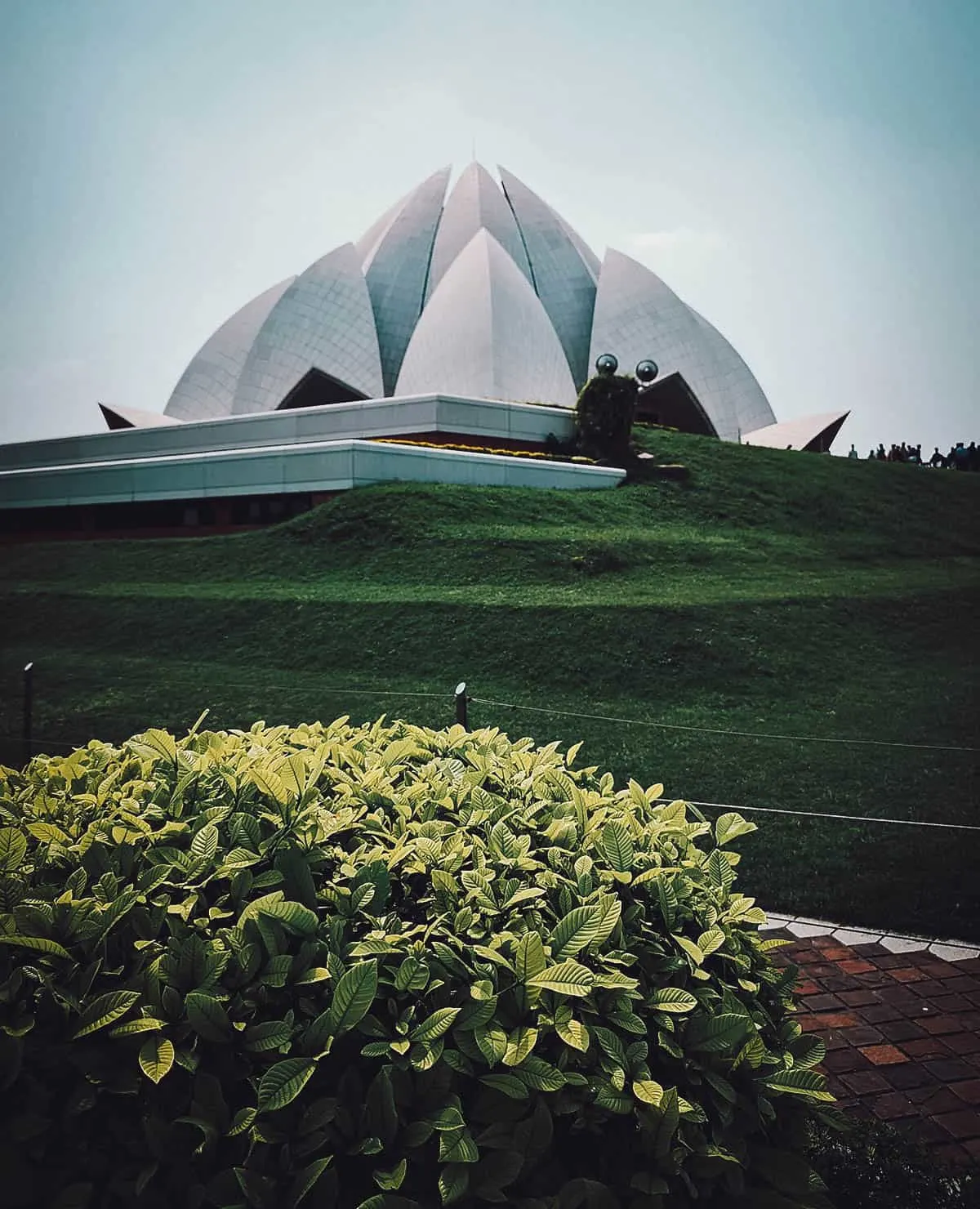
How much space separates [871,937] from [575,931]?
8.99 feet

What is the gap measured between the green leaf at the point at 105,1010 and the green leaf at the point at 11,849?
307 millimetres

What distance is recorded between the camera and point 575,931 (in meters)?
1.47

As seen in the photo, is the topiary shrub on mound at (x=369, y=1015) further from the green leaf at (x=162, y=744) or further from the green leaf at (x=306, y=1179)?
the green leaf at (x=162, y=744)

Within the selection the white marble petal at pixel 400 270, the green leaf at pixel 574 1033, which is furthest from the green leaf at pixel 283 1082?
the white marble petal at pixel 400 270

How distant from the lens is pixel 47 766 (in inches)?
81.0

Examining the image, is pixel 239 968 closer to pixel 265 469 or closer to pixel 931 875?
pixel 931 875

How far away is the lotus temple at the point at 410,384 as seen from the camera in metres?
14.0

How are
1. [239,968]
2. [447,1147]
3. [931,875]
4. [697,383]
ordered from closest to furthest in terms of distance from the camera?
[447,1147] → [239,968] → [931,875] → [697,383]

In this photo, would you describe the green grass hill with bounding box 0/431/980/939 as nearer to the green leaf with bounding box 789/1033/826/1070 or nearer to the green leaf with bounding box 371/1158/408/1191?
the green leaf with bounding box 789/1033/826/1070

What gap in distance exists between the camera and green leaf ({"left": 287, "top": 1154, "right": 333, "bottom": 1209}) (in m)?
1.19

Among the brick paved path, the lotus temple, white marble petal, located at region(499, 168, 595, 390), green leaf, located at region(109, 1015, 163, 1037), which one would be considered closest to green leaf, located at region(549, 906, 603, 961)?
green leaf, located at region(109, 1015, 163, 1037)

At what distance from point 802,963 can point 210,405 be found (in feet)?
91.4

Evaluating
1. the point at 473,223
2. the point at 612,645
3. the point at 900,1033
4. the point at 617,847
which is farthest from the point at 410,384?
the point at 617,847

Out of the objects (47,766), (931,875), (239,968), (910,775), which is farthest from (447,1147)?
(910,775)
